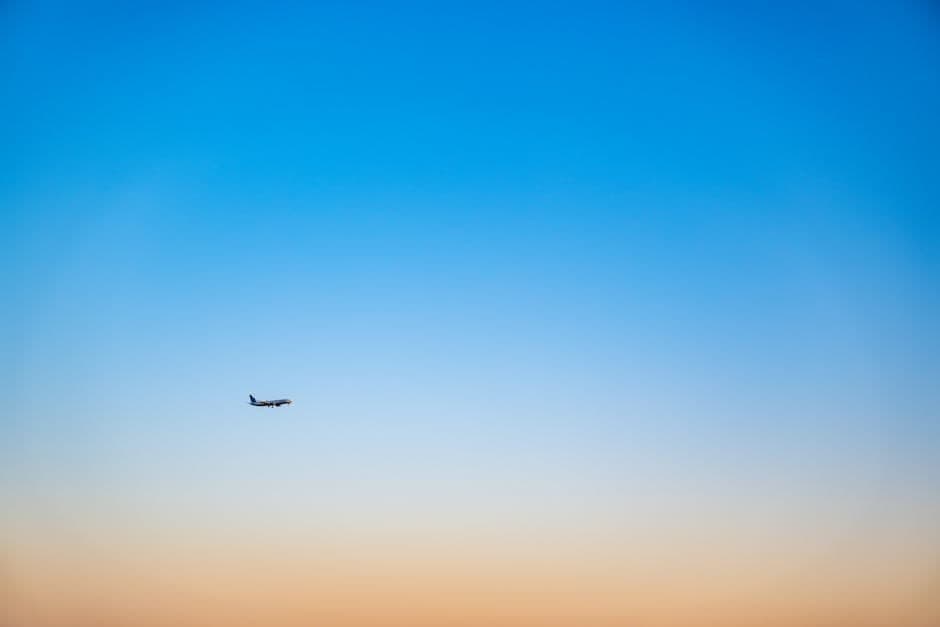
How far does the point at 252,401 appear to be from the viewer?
14975 centimetres
